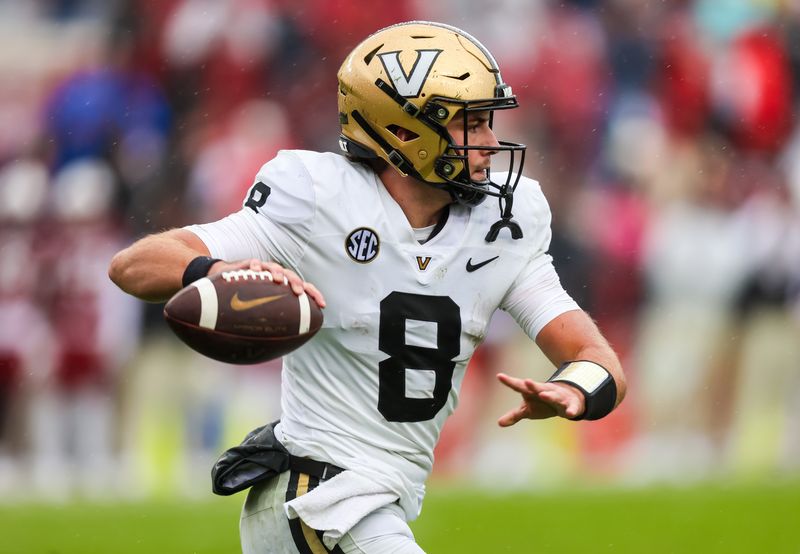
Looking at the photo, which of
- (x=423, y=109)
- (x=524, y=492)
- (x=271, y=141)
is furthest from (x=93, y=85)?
(x=423, y=109)

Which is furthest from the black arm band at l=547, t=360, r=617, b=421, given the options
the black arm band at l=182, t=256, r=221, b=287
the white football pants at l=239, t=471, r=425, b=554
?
the black arm band at l=182, t=256, r=221, b=287

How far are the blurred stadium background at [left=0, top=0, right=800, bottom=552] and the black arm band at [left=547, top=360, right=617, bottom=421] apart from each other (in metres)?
4.45

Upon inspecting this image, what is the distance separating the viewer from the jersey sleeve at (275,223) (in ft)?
11.6

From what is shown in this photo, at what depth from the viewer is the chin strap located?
12.2 ft

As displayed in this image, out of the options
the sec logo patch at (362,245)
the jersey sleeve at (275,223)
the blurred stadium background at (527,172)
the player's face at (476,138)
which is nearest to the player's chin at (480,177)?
the player's face at (476,138)

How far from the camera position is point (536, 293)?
3795 mm

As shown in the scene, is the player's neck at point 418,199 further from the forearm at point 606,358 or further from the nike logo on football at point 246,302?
the nike logo on football at point 246,302

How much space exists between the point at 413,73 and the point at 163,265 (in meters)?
0.85

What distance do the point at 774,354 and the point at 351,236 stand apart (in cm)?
629

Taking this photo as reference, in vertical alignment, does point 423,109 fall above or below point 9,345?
above

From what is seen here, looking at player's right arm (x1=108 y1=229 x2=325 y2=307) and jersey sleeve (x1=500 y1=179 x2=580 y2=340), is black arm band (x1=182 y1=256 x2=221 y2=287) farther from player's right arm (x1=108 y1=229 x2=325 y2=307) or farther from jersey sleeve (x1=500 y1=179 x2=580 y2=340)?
jersey sleeve (x1=500 y1=179 x2=580 y2=340)

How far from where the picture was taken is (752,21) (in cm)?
963

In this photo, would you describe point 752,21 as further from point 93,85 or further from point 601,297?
point 93,85

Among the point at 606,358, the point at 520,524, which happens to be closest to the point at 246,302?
the point at 606,358
